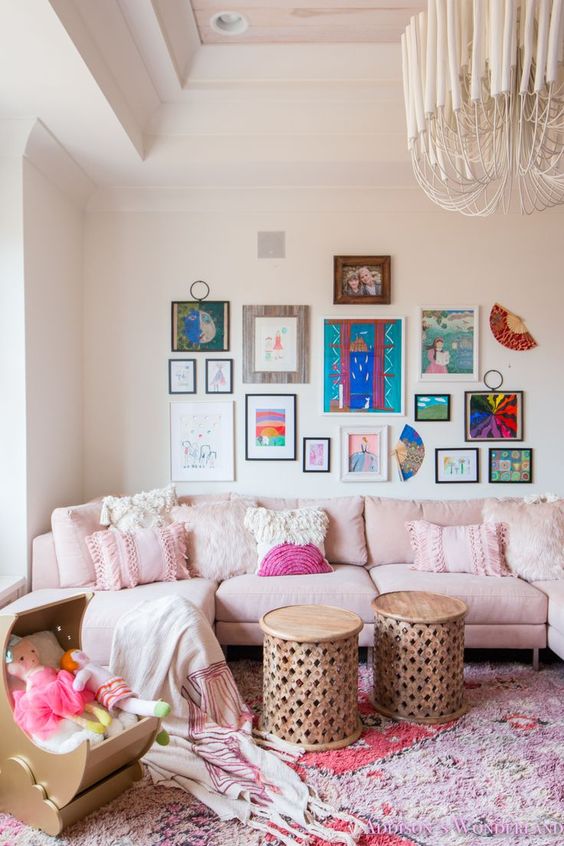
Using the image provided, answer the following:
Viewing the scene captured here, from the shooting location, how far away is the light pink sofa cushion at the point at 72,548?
135 inches

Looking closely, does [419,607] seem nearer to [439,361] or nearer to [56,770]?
[56,770]

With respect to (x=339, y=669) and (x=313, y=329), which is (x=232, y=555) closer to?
(x=339, y=669)

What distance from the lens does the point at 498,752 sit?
2.55m

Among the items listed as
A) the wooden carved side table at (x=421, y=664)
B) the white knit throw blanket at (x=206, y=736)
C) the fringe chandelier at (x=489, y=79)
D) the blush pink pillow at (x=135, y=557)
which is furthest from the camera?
the blush pink pillow at (x=135, y=557)

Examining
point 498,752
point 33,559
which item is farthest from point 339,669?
point 33,559

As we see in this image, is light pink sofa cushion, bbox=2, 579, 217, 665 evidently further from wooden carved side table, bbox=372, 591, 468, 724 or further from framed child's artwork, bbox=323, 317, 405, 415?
framed child's artwork, bbox=323, 317, 405, 415

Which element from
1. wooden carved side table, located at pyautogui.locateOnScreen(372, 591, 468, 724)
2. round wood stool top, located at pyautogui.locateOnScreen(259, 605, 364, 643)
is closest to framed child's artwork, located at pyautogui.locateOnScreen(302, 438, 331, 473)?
round wood stool top, located at pyautogui.locateOnScreen(259, 605, 364, 643)

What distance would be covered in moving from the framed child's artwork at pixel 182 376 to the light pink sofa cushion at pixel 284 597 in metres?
1.37

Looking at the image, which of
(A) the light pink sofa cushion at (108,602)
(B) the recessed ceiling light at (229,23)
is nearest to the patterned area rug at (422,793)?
(A) the light pink sofa cushion at (108,602)

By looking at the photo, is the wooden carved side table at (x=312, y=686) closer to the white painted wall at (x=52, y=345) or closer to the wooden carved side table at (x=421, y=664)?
the wooden carved side table at (x=421, y=664)

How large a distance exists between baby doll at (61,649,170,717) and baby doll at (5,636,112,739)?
0.09ft

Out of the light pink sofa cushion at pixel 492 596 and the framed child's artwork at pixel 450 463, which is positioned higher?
the framed child's artwork at pixel 450 463

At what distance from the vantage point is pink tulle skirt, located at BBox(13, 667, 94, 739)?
2.12m

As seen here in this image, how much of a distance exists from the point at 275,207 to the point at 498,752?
3.21 meters
